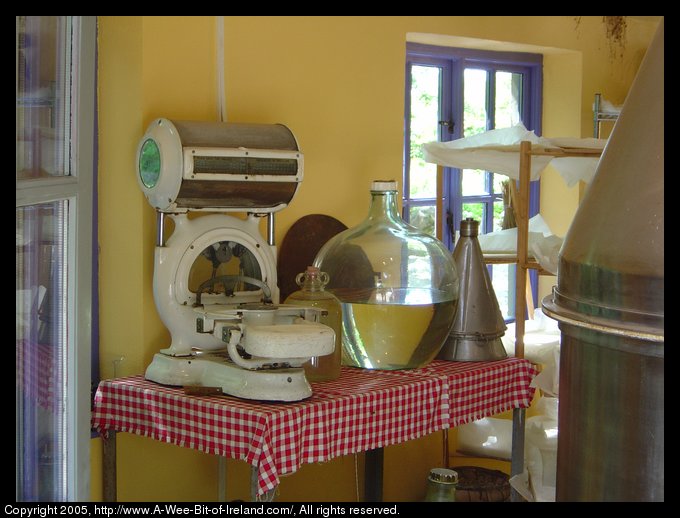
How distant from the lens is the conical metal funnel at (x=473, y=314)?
11.7 ft

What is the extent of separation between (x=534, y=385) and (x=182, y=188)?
1.54m

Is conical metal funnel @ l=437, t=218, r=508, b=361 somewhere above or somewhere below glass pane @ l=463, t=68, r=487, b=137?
below

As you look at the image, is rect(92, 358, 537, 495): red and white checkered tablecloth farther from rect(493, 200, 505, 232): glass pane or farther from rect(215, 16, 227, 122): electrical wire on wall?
rect(493, 200, 505, 232): glass pane

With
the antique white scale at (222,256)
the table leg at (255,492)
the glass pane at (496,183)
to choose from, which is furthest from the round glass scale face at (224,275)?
the glass pane at (496,183)

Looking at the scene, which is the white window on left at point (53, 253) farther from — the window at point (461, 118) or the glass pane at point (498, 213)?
the glass pane at point (498, 213)

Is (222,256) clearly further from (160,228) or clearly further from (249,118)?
(249,118)

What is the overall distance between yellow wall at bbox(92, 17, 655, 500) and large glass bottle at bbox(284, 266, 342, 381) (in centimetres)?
53

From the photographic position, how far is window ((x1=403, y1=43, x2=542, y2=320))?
15.8 ft

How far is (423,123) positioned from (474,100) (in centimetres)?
39

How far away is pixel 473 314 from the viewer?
11.9ft

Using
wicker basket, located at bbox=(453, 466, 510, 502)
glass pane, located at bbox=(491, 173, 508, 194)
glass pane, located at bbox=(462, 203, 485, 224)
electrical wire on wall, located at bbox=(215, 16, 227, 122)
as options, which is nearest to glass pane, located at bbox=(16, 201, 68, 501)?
electrical wire on wall, located at bbox=(215, 16, 227, 122)

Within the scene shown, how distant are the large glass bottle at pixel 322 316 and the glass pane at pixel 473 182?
6.70ft

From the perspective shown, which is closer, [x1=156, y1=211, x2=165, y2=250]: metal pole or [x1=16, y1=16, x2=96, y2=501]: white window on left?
[x1=16, y1=16, x2=96, y2=501]: white window on left
